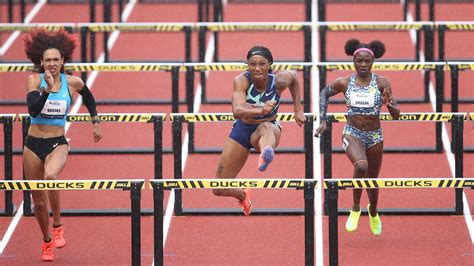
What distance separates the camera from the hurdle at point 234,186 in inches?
460

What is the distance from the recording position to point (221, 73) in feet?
62.0

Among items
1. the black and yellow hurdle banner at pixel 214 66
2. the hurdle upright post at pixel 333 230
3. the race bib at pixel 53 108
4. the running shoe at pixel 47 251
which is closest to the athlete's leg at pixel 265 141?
the hurdle upright post at pixel 333 230

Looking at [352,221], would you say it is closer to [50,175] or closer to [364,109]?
[364,109]

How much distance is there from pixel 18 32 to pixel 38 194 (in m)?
7.92

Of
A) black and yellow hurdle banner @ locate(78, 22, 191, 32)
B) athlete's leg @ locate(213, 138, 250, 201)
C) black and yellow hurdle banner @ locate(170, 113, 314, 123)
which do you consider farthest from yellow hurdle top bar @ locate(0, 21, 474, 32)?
athlete's leg @ locate(213, 138, 250, 201)

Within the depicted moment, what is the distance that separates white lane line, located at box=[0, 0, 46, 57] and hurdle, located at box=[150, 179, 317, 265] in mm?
7995

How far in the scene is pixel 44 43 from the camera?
1316cm

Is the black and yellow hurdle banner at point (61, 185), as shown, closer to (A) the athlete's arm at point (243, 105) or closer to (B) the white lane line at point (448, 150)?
(A) the athlete's arm at point (243, 105)

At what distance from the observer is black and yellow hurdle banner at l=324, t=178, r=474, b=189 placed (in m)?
11.7

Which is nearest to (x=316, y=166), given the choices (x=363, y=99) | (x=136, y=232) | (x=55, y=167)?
(x=363, y=99)

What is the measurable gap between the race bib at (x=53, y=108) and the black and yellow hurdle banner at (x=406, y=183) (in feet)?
8.98

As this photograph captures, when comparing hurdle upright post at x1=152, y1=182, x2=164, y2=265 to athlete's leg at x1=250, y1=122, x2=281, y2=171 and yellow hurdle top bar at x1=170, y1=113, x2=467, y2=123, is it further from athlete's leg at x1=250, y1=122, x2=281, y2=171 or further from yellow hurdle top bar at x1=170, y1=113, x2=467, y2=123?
yellow hurdle top bar at x1=170, y1=113, x2=467, y2=123

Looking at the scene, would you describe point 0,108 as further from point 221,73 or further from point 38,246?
point 38,246

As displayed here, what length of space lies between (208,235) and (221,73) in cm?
518
